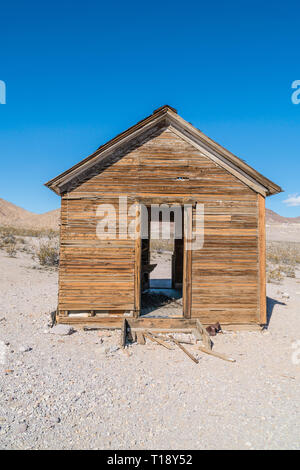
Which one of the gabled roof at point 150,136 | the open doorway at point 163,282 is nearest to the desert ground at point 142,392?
the open doorway at point 163,282

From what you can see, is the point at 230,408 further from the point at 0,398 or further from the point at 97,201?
the point at 97,201

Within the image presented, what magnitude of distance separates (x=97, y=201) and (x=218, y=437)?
17.8 ft

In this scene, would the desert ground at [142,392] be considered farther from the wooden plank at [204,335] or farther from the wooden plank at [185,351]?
the wooden plank at [204,335]

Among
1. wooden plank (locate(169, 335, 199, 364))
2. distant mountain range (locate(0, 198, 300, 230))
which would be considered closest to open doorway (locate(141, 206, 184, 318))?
wooden plank (locate(169, 335, 199, 364))

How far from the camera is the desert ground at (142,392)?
339 cm

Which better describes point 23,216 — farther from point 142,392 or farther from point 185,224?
point 142,392

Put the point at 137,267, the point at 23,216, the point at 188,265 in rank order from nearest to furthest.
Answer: the point at 137,267 < the point at 188,265 < the point at 23,216

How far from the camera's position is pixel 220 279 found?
735cm

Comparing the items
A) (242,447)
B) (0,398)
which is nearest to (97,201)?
(0,398)

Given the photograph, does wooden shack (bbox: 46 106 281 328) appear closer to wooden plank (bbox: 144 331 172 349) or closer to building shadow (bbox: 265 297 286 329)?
wooden plank (bbox: 144 331 172 349)

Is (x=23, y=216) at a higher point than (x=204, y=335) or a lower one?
higher

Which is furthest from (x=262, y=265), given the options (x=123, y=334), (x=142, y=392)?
(x=142, y=392)

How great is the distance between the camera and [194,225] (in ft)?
24.1

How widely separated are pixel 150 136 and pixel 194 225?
8.28ft
